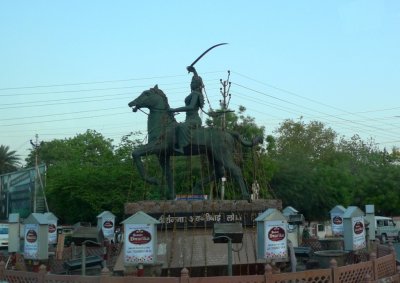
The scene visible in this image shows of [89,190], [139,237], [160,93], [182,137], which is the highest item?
[160,93]

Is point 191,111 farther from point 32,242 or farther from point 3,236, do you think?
point 3,236

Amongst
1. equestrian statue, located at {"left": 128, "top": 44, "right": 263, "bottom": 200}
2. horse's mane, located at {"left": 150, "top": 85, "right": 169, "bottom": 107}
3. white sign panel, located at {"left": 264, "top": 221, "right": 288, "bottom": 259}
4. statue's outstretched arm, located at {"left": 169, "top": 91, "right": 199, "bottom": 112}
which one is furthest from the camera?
horse's mane, located at {"left": 150, "top": 85, "right": 169, "bottom": 107}

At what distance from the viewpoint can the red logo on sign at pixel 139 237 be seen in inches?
466

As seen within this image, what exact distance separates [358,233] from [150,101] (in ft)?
22.7

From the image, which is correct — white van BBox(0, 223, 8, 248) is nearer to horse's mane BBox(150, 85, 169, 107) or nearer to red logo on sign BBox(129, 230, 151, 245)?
horse's mane BBox(150, 85, 169, 107)

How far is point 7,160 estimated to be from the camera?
2557 inches

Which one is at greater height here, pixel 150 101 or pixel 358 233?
pixel 150 101

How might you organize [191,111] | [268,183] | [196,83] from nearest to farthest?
[191,111], [196,83], [268,183]

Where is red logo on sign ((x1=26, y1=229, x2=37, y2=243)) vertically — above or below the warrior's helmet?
below

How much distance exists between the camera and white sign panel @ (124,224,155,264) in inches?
463

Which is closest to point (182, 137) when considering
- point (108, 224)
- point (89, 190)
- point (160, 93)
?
point (160, 93)

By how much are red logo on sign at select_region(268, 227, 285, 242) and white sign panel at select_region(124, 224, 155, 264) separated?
8.42 ft

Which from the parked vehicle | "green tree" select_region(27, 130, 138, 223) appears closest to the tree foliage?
"green tree" select_region(27, 130, 138, 223)

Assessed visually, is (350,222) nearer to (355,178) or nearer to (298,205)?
(298,205)
